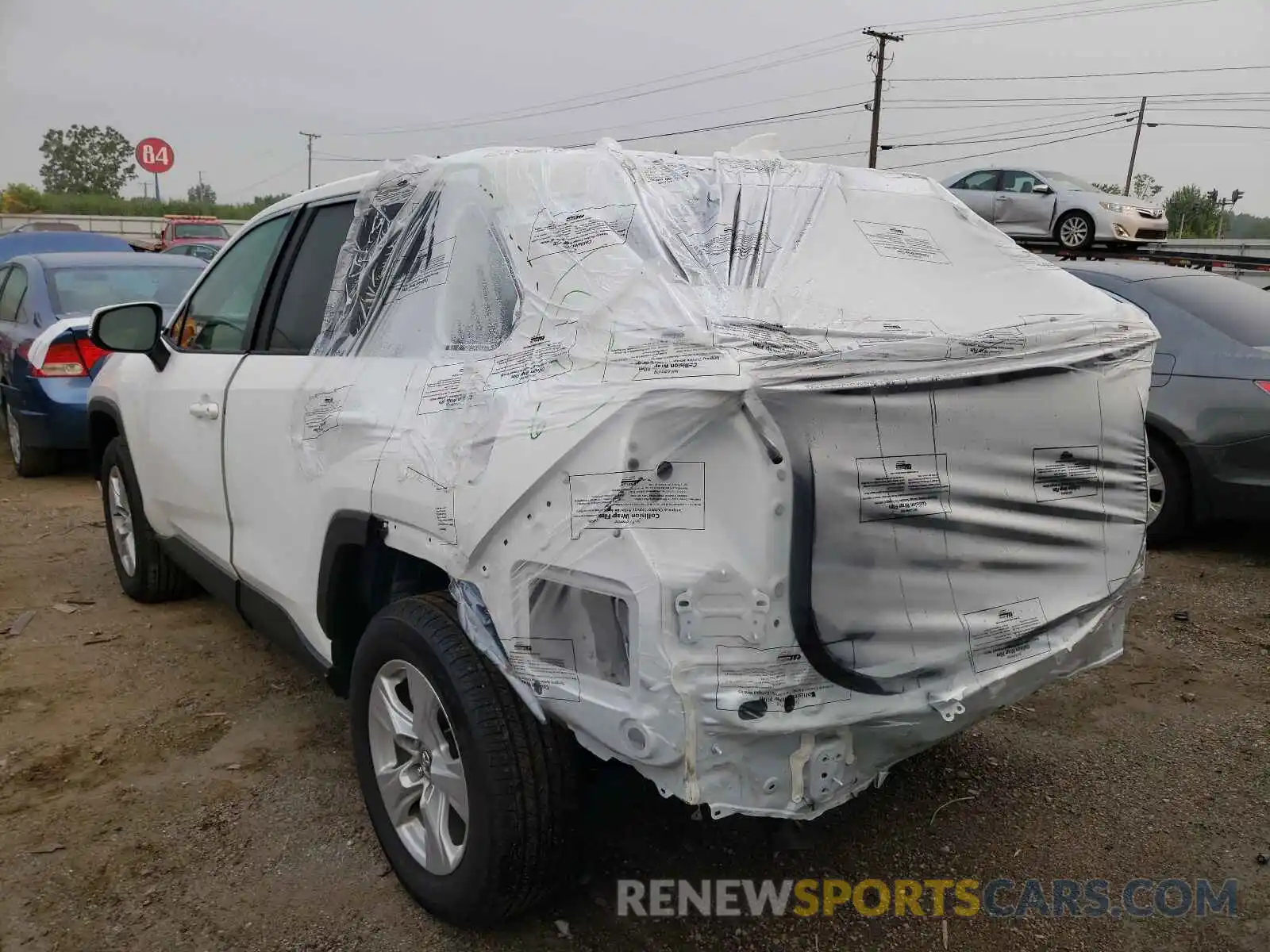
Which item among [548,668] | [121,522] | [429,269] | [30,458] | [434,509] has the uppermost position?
[429,269]

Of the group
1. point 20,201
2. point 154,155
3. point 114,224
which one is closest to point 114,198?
point 20,201

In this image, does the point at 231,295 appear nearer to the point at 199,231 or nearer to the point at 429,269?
the point at 429,269

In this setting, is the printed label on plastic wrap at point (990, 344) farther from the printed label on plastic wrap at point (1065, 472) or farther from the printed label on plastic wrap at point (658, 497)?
the printed label on plastic wrap at point (658, 497)

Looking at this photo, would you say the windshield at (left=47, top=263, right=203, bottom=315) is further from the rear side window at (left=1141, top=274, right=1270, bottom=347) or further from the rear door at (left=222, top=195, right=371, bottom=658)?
the rear side window at (left=1141, top=274, right=1270, bottom=347)

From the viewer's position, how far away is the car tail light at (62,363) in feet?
22.5

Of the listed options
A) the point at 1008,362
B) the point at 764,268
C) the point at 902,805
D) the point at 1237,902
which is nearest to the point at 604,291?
the point at 764,268

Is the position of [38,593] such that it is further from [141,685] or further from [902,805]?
[902,805]

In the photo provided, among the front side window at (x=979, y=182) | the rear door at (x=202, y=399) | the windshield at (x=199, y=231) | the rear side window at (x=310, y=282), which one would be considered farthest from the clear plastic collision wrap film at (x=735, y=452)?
the windshield at (x=199, y=231)

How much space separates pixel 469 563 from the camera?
2113mm

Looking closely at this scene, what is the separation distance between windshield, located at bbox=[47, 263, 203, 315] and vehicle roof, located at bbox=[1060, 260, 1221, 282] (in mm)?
6422

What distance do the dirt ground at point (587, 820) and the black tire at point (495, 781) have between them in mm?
245

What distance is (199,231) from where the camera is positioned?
25469 mm

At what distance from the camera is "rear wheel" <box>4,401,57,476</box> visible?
728 centimetres

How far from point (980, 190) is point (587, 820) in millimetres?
13937
